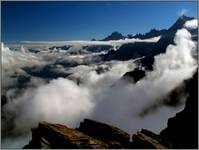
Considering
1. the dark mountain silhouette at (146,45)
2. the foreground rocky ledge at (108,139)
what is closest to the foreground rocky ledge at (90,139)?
the foreground rocky ledge at (108,139)

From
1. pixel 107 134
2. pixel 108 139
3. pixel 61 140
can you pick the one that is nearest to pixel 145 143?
pixel 108 139

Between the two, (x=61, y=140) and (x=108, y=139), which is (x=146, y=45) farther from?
(x=61, y=140)

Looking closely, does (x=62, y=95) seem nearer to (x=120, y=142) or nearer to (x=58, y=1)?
(x=120, y=142)

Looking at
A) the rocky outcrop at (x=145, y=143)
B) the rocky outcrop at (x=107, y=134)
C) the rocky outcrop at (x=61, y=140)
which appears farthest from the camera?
the rocky outcrop at (x=107, y=134)

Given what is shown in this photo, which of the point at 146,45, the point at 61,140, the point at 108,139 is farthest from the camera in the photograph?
the point at 146,45

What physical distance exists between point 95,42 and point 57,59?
2198 mm

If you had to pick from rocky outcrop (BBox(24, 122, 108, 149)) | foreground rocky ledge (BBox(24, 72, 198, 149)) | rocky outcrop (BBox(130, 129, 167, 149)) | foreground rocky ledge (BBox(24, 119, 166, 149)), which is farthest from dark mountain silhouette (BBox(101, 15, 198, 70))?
rocky outcrop (BBox(24, 122, 108, 149))

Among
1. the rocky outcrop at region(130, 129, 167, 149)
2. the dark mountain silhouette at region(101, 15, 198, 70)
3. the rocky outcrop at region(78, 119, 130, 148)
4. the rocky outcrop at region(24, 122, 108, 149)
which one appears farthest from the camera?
the dark mountain silhouette at region(101, 15, 198, 70)

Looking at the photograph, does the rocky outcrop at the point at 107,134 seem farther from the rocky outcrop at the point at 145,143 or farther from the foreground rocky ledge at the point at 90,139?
the rocky outcrop at the point at 145,143

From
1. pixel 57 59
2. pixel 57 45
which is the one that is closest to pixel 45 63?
pixel 57 59

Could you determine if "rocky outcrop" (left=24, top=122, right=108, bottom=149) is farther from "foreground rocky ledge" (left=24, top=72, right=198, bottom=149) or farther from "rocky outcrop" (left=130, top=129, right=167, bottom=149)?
"rocky outcrop" (left=130, top=129, right=167, bottom=149)

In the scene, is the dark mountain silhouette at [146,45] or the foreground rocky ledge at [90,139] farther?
the dark mountain silhouette at [146,45]

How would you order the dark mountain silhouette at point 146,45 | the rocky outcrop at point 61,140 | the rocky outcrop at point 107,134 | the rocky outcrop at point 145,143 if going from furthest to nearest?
the dark mountain silhouette at point 146,45
the rocky outcrop at point 107,134
the rocky outcrop at point 61,140
the rocky outcrop at point 145,143

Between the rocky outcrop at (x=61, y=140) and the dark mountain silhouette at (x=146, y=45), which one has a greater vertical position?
the dark mountain silhouette at (x=146, y=45)
